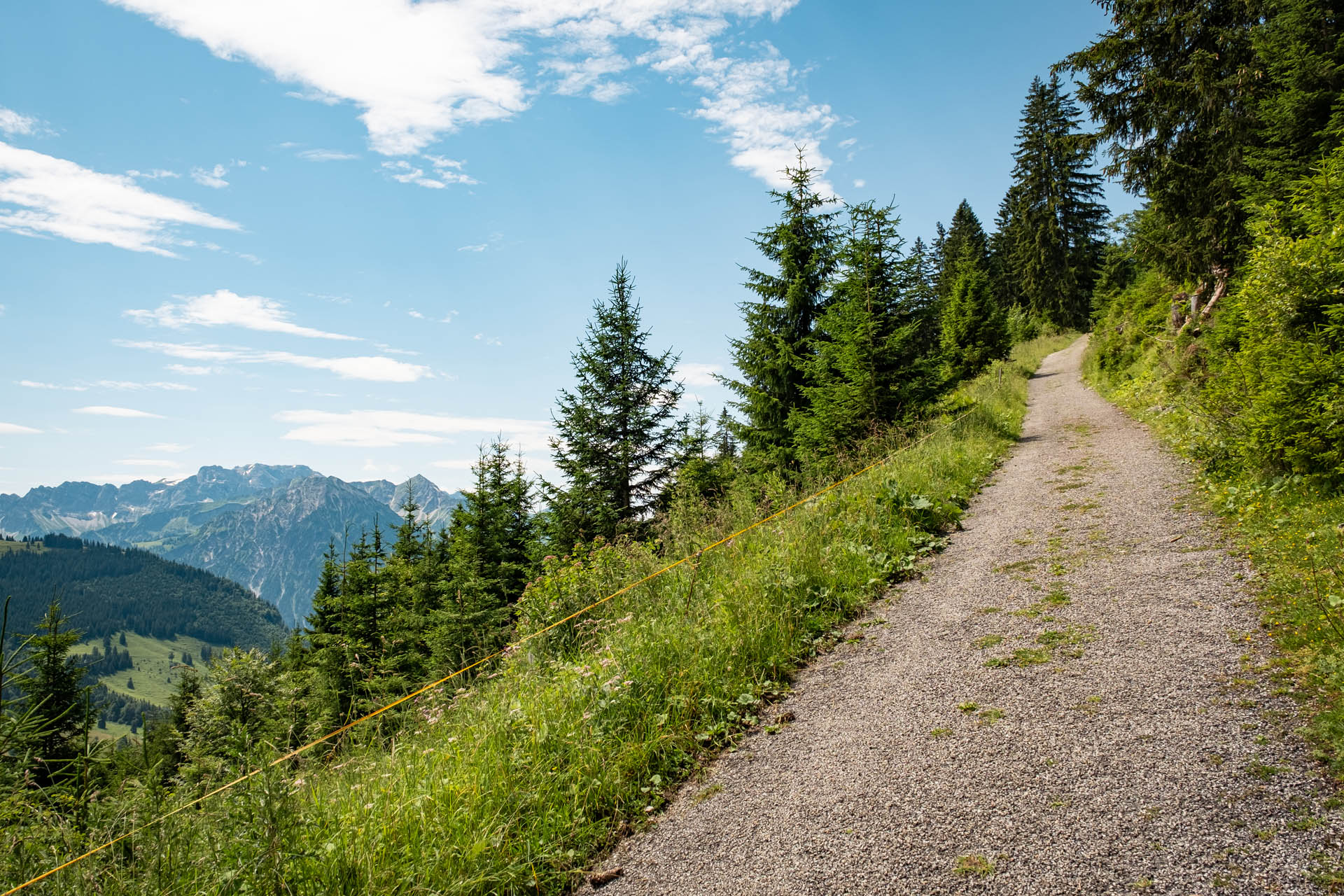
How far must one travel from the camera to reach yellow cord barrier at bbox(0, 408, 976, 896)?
2.98 metres

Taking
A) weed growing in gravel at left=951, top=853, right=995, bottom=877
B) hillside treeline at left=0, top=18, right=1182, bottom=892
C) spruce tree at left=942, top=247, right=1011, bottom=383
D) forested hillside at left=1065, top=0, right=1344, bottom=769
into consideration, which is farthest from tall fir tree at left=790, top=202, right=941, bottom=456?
spruce tree at left=942, top=247, right=1011, bottom=383

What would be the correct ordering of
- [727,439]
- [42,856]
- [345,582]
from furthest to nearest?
[727,439] → [345,582] → [42,856]

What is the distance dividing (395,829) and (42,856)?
166 centimetres

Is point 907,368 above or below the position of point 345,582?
above

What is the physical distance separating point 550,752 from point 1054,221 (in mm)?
51639

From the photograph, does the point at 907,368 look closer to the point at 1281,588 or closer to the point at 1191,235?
the point at 1191,235

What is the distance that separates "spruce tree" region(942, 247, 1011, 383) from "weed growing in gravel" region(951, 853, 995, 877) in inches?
1264

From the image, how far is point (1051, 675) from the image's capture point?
4.31 metres

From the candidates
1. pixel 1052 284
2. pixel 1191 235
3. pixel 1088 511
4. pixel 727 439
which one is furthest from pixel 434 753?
pixel 1052 284

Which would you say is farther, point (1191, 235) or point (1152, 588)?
point (1191, 235)

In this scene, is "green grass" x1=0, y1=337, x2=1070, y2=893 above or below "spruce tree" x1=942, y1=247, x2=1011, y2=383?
below

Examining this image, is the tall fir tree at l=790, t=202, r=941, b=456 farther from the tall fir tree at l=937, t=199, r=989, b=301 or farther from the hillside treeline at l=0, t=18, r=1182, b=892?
Answer: the tall fir tree at l=937, t=199, r=989, b=301

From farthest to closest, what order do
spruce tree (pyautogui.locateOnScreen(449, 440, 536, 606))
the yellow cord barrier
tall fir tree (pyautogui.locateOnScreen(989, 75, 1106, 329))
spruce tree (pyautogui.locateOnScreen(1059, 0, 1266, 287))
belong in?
tall fir tree (pyautogui.locateOnScreen(989, 75, 1106, 329)) → spruce tree (pyautogui.locateOnScreen(449, 440, 536, 606)) → spruce tree (pyautogui.locateOnScreen(1059, 0, 1266, 287)) → the yellow cord barrier

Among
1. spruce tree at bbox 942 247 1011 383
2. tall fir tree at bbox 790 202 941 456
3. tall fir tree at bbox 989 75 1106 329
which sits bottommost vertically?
tall fir tree at bbox 790 202 941 456
